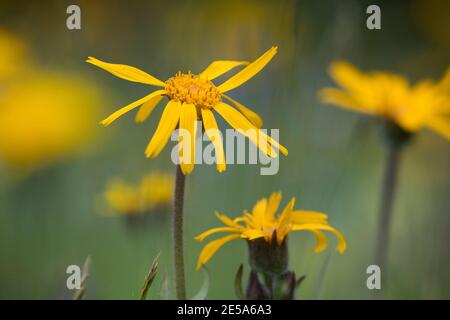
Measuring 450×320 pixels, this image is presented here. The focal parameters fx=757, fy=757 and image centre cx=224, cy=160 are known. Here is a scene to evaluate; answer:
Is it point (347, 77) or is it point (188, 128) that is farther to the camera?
point (347, 77)

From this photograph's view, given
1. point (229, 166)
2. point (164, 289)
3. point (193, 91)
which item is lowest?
point (164, 289)

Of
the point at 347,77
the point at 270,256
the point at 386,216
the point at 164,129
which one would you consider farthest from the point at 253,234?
the point at 347,77

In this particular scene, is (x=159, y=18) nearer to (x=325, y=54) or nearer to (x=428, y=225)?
(x=325, y=54)

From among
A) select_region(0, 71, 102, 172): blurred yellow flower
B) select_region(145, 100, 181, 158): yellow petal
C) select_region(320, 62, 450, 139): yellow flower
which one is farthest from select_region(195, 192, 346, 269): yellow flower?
select_region(0, 71, 102, 172): blurred yellow flower

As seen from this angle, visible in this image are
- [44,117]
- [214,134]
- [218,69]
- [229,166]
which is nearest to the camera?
[214,134]

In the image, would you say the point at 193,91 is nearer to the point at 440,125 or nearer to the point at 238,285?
the point at 238,285

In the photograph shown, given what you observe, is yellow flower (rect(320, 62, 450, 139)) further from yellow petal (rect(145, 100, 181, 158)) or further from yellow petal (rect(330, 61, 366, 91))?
yellow petal (rect(145, 100, 181, 158))

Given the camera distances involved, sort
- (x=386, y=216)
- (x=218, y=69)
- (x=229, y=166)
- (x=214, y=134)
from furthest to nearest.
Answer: (x=229, y=166)
(x=386, y=216)
(x=218, y=69)
(x=214, y=134)
